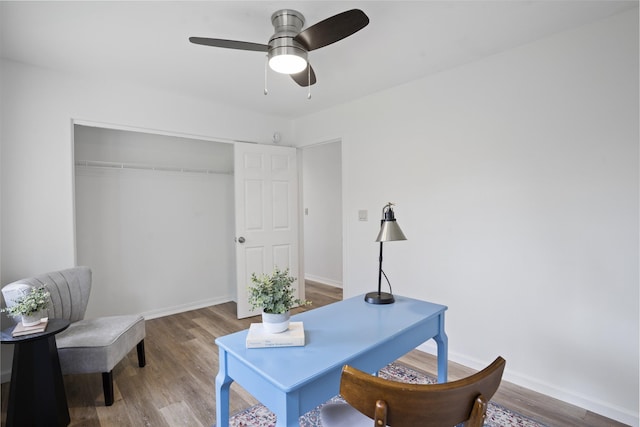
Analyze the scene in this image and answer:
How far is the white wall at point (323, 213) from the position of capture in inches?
207

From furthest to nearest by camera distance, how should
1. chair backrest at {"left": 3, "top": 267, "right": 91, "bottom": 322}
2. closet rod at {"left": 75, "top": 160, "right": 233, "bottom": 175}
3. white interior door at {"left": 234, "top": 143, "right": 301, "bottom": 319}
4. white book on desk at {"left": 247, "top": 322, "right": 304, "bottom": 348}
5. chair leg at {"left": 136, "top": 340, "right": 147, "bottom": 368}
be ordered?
white interior door at {"left": 234, "top": 143, "right": 301, "bottom": 319}, closet rod at {"left": 75, "top": 160, "right": 233, "bottom": 175}, chair leg at {"left": 136, "top": 340, "right": 147, "bottom": 368}, chair backrest at {"left": 3, "top": 267, "right": 91, "bottom": 322}, white book on desk at {"left": 247, "top": 322, "right": 304, "bottom": 348}

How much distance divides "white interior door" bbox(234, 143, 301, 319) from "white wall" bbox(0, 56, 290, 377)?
120 cm

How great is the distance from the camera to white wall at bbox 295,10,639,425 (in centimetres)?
196

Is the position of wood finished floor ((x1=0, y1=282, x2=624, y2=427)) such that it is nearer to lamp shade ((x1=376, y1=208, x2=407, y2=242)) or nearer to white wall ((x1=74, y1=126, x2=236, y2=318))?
white wall ((x1=74, y1=126, x2=236, y2=318))

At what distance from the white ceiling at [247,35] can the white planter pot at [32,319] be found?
1.74 meters

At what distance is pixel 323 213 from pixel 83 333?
3.71 meters

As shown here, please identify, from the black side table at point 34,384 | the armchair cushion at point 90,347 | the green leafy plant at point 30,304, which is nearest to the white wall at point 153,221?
the armchair cushion at point 90,347

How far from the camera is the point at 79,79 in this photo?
9.05 feet

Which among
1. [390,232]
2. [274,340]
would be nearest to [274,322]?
[274,340]

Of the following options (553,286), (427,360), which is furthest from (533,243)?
(427,360)

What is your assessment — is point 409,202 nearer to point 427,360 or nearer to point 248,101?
point 427,360

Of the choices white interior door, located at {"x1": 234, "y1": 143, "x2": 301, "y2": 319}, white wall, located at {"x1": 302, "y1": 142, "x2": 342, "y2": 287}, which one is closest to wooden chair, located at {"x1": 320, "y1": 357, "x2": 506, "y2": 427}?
white interior door, located at {"x1": 234, "y1": 143, "x2": 301, "y2": 319}

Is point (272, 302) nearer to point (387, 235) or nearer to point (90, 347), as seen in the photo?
point (387, 235)

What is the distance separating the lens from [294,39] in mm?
1739
